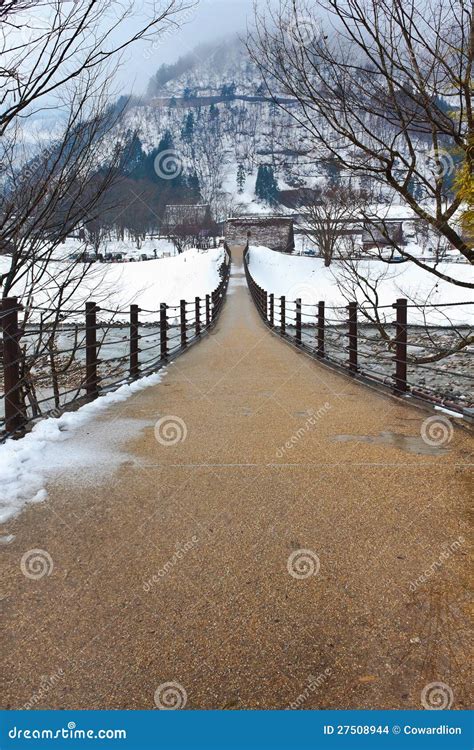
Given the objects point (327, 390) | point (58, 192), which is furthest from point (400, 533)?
point (327, 390)

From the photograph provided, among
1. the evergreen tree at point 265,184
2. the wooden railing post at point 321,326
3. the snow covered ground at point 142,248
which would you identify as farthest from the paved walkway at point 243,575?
the evergreen tree at point 265,184

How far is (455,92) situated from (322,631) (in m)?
4.40

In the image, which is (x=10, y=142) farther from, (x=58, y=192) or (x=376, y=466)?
(x=376, y=466)

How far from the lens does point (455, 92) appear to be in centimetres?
463

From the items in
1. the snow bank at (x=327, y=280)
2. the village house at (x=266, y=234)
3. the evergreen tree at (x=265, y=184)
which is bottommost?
the snow bank at (x=327, y=280)
